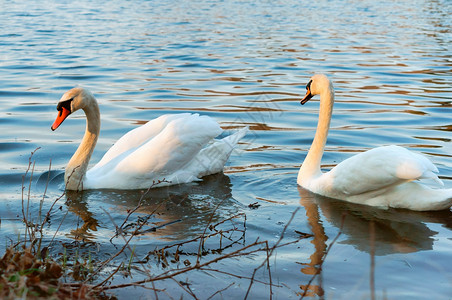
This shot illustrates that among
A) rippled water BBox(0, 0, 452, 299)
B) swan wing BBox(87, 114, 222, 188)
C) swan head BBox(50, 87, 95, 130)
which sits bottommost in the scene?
rippled water BBox(0, 0, 452, 299)

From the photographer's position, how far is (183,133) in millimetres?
7016

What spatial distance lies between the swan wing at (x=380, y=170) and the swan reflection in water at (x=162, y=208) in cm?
109

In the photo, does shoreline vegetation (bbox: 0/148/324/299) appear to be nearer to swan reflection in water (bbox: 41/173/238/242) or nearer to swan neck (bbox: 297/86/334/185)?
swan reflection in water (bbox: 41/173/238/242)

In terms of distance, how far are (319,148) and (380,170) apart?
1.31 m

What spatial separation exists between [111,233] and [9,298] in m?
2.79

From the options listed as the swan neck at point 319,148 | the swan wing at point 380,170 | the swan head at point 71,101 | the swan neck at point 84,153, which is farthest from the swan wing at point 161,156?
the swan wing at point 380,170

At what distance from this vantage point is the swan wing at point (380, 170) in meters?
5.60

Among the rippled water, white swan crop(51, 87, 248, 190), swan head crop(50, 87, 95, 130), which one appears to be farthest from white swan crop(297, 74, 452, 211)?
swan head crop(50, 87, 95, 130)

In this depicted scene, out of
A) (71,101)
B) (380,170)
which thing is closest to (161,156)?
(71,101)

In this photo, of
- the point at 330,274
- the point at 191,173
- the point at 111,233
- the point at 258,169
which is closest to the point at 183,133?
the point at 191,173

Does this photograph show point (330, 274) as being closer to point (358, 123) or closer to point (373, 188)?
point (373, 188)

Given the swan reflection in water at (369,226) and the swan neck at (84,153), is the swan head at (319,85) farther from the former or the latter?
the swan neck at (84,153)

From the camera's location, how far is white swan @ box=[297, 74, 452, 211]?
5.66 metres

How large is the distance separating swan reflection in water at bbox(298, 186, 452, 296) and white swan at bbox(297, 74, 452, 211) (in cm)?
9
